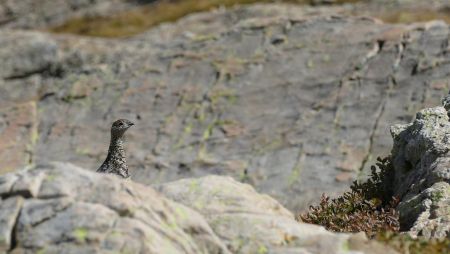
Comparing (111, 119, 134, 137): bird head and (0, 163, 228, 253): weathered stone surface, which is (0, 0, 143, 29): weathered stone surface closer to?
(111, 119, 134, 137): bird head

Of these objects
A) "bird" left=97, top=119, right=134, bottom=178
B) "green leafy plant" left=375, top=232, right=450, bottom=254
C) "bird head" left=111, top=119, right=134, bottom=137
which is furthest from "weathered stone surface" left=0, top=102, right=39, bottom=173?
"green leafy plant" left=375, top=232, right=450, bottom=254

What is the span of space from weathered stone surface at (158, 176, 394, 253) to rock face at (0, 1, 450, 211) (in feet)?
47.6

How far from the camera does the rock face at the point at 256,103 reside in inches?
1201

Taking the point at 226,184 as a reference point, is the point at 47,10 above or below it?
above

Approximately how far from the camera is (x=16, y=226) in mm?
10398

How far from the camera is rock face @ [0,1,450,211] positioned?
3052 centimetres

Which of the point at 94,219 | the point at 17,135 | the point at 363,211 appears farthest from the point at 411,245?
the point at 17,135

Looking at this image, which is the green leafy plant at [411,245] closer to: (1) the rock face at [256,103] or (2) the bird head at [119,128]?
(2) the bird head at [119,128]

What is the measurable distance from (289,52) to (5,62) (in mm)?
21424

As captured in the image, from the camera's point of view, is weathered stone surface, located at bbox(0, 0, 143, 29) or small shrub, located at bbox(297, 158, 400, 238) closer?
small shrub, located at bbox(297, 158, 400, 238)

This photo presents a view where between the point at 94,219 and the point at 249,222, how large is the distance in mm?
2313

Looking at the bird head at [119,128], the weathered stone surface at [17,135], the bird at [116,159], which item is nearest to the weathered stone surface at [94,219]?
the bird at [116,159]

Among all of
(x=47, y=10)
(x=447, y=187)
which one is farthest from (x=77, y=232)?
(x=47, y=10)

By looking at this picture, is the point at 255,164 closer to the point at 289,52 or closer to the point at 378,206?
the point at 289,52
